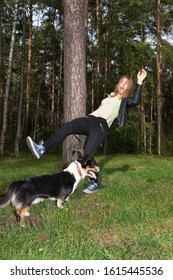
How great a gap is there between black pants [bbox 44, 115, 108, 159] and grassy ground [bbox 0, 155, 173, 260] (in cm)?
110

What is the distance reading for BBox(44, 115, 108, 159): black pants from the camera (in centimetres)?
693

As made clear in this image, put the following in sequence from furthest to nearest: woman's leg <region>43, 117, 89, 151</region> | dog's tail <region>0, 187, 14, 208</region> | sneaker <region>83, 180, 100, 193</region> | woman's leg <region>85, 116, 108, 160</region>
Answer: sneaker <region>83, 180, 100, 193</region> < woman's leg <region>85, 116, 108, 160</region> < woman's leg <region>43, 117, 89, 151</region> < dog's tail <region>0, 187, 14, 208</region>

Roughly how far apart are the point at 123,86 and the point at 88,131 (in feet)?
3.98

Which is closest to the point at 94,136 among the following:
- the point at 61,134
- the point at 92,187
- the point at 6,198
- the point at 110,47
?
the point at 61,134

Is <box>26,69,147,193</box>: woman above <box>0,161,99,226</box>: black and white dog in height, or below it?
above

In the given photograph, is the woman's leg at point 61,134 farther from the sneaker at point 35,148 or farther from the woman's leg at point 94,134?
the woman's leg at point 94,134

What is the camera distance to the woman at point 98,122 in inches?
273

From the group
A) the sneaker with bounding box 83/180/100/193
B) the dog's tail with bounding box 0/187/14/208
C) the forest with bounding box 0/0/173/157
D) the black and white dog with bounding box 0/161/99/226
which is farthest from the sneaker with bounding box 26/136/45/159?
the forest with bounding box 0/0/173/157

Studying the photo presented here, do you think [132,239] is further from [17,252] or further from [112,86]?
[112,86]

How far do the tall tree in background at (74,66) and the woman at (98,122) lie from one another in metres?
1.84

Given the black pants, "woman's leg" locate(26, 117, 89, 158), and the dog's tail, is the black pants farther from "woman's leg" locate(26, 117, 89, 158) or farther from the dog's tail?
the dog's tail

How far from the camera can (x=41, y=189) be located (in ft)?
19.6
